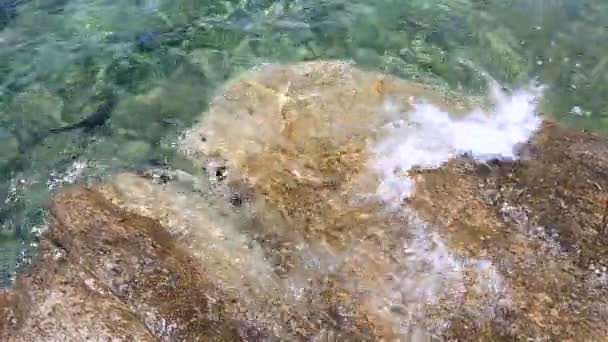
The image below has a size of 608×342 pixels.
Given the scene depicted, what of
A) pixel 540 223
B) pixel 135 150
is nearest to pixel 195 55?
pixel 135 150

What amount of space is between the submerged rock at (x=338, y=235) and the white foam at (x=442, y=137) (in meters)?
0.02

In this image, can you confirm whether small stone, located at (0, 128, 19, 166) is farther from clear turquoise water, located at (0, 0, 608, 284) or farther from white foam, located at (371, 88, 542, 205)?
white foam, located at (371, 88, 542, 205)

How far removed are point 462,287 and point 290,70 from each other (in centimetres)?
426

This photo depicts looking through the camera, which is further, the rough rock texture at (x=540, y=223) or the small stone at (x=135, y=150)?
the small stone at (x=135, y=150)

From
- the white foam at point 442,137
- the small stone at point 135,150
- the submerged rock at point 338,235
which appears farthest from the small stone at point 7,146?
the white foam at point 442,137

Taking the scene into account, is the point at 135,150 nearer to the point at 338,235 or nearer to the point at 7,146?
the point at 7,146

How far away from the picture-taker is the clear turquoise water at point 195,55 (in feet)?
30.5

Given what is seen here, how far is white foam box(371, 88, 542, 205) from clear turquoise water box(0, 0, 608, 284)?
1.53ft

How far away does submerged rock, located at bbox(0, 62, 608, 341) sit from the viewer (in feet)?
23.5

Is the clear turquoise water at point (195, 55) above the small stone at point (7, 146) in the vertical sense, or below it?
above

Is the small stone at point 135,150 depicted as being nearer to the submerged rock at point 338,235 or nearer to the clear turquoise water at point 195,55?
the clear turquoise water at point 195,55

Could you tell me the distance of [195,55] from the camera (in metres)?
10.5

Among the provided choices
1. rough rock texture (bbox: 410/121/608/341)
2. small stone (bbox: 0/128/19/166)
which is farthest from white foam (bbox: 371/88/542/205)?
small stone (bbox: 0/128/19/166)

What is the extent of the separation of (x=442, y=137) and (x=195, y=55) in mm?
3889
